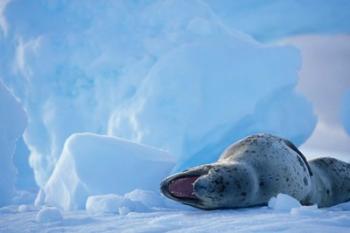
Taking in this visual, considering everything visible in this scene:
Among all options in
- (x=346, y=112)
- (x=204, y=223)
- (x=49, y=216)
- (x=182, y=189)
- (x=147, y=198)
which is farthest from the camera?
(x=346, y=112)

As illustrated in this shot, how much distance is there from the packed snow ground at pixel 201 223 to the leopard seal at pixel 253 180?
0.33ft

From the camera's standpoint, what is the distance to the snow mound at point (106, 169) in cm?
396

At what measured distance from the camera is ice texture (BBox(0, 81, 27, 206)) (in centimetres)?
443

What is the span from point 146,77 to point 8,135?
3.00 m

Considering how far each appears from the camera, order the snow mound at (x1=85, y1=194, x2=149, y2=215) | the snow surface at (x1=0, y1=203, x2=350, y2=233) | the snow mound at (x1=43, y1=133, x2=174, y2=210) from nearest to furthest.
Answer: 1. the snow surface at (x1=0, y1=203, x2=350, y2=233)
2. the snow mound at (x1=85, y1=194, x2=149, y2=215)
3. the snow mound at (x1=43, y1=133, x2=174, y2=210)

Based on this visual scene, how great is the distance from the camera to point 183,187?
2.69 meters

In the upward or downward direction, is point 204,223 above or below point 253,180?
below

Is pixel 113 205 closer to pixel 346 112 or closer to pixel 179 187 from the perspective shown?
pixel 179 187

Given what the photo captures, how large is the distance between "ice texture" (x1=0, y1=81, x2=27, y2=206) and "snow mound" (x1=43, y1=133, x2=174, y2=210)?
0.58 meters

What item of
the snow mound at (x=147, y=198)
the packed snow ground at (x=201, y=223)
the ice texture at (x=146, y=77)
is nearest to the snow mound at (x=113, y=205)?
the snow mound at (x=147, y=198)

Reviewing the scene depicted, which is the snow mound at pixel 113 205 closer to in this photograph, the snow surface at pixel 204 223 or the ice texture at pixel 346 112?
the snow surface at pixel 204 223

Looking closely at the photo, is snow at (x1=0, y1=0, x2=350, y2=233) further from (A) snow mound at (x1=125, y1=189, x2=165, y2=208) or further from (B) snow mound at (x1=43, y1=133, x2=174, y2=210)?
(A) snow mound at (x1=125, y1=189, x2=165, y2=208)

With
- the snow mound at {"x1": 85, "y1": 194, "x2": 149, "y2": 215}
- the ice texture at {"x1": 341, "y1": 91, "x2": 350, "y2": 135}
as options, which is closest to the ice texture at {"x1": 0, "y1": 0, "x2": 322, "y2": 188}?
the ice texture at {"x1": 341, "y1": 91, "x2": 350, "y2": 135}

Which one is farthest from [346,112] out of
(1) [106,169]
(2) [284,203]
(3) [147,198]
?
(2) [284,203]
